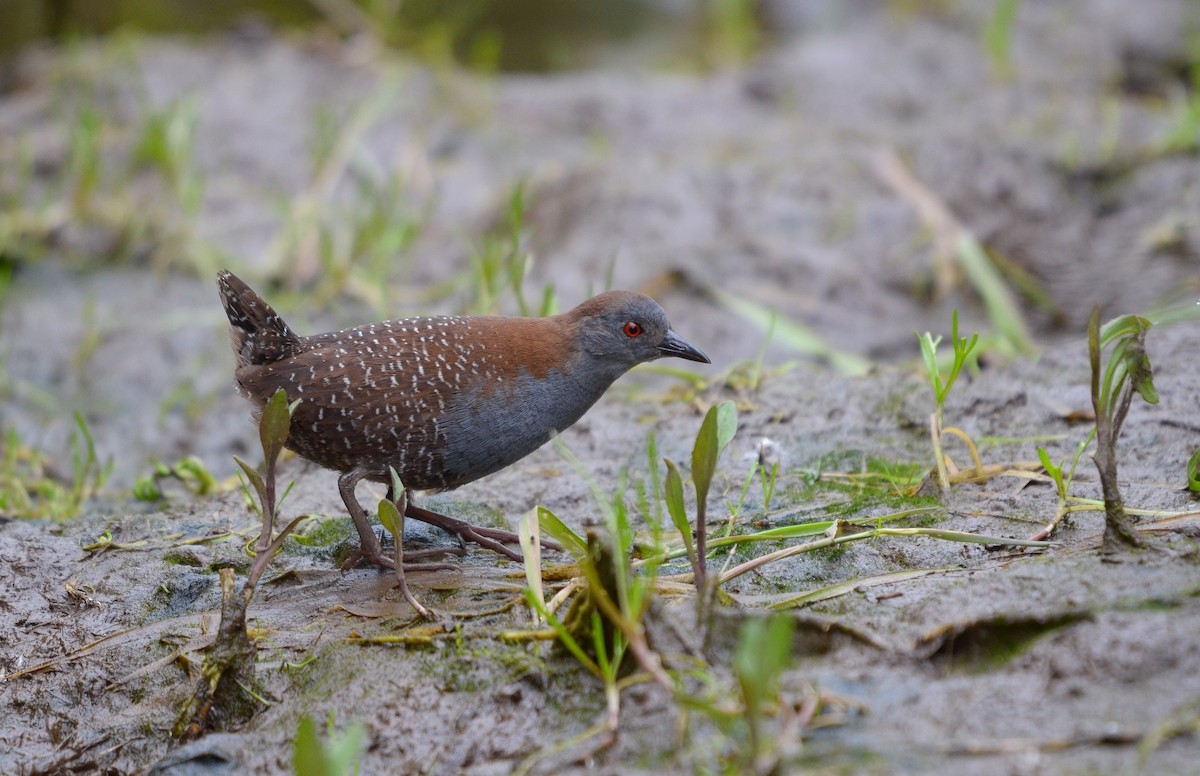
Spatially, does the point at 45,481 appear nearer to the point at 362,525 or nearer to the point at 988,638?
the point at 362,525

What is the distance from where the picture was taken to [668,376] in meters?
5.72

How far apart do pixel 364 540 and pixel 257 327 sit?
873 millimetres

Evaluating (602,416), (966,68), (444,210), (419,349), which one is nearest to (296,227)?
(444,210)

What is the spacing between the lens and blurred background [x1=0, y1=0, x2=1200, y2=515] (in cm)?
653

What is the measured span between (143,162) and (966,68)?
6.77 meters

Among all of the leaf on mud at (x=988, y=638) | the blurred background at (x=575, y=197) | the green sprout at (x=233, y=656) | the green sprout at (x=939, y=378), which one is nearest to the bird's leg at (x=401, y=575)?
the green sprout at (x=233, y=656)

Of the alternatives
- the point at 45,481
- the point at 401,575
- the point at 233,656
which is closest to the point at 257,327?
the point at 401,575

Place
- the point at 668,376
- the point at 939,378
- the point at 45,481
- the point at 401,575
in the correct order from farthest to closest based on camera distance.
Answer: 1. the point at 668,376
2. the point at 45,481
3. the point at 939,378
4. the point at 401,575

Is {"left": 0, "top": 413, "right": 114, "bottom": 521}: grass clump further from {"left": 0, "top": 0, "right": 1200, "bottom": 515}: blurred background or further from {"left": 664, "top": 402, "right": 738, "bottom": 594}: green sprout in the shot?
{"left": 664, "top": 402, "right": 738, "bottom": 594}: green sprout

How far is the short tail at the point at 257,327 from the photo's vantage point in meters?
4.09

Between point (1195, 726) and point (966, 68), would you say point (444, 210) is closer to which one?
point (966, 68)

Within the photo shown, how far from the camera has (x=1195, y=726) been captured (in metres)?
2.23

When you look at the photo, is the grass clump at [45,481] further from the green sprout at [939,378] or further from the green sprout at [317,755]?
the green sprout at [939,378]

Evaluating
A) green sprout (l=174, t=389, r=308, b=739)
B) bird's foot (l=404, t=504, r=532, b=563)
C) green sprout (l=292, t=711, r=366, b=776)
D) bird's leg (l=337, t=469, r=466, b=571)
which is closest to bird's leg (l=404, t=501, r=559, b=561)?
bird's foot (l=404, t=504, r=532, b=563)
